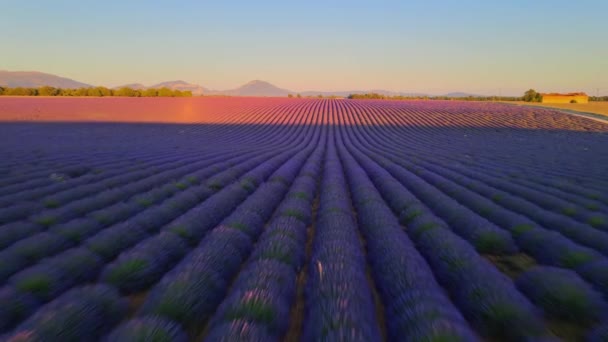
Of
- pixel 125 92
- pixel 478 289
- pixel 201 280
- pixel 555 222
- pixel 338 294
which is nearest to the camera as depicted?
pixel 338 294

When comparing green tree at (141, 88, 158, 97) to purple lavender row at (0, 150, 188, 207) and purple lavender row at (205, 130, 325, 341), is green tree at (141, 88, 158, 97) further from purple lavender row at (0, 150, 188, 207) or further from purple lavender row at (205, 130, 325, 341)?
purple lavender row at (205, 130, 325, 341)

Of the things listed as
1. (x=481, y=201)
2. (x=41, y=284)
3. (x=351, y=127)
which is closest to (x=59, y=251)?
(x=41, y=284)

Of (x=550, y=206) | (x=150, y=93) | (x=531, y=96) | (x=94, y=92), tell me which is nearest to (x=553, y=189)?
(x=550, y=206)

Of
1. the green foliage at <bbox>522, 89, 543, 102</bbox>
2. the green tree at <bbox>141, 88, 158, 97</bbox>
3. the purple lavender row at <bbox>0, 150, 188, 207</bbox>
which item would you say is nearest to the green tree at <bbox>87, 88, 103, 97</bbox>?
the green tree at <bbox>141, 88, 158, 97</bbox>

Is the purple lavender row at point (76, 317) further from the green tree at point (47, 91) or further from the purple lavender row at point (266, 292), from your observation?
the green tree at point (47, 91)

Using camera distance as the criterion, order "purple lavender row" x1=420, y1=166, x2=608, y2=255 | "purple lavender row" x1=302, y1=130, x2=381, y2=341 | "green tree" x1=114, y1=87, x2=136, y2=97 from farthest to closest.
Answer: "green tree" x1=114, y1=87, x2=136, y2=97
"purple lavender row" x1=420, y1=166, x2=608, y2=255
"purple lavender row" x1=302, y1=130, x2=381, y2=341

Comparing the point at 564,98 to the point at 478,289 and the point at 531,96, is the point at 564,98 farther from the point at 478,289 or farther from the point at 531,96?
the point at 478,289
